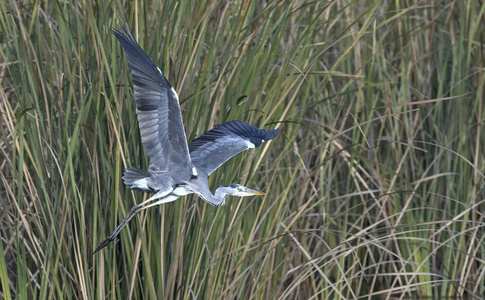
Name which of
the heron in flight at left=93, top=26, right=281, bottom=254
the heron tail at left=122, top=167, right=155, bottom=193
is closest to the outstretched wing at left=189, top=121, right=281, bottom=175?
the heron in flight at left=93, top=26, right=281, bottom=254

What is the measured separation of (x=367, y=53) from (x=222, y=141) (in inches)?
54.8

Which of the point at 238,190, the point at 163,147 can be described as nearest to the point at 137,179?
the point at 163,147

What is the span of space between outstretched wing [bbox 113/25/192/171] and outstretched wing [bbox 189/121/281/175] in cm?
9

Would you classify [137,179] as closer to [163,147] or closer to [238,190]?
[163,147]

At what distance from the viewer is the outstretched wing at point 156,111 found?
1.23m

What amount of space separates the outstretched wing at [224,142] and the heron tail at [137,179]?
11 cm

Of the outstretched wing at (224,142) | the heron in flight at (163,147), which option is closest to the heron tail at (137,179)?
the heron in flight at (163,147)

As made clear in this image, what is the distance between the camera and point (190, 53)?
159cm

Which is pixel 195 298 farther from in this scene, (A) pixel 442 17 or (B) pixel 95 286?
(A) pixel 442 17

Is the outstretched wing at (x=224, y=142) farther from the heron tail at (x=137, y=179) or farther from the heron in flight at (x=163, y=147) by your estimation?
the heron tail at (x=137, y=179)

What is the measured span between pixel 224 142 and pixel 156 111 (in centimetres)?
19

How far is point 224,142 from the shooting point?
1.44 meters

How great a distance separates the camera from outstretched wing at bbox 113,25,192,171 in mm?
1232

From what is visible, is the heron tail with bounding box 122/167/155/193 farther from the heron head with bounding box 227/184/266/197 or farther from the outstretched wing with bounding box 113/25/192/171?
the heron head with bounding box 227/184/266/197
